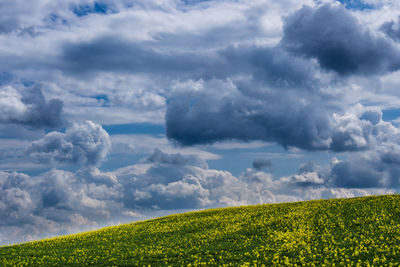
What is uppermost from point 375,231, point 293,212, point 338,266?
point 293,212

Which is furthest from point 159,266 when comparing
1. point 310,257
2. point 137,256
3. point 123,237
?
point 123,237

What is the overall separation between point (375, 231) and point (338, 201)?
20.4 metres

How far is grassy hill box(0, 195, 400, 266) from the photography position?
29.6m

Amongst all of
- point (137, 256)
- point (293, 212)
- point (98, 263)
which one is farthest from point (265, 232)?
point (98, 263)

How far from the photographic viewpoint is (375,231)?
3562cm

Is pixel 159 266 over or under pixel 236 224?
under

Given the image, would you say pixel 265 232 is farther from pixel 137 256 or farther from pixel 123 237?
pixel 123 237

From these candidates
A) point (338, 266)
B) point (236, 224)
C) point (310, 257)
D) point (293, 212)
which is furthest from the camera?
point (293, 212)

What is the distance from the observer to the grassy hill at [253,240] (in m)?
29.6

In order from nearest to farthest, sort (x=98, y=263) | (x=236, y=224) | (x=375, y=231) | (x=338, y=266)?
(x=338, y=266), (x=98, y=263), (x=375, y=231), (x=236, y=224)

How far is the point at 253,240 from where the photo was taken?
37625 mm

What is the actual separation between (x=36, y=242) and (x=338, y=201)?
45.6 m

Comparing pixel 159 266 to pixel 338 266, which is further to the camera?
pixel 159 266

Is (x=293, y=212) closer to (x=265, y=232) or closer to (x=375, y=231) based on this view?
(x=265, y=232)
